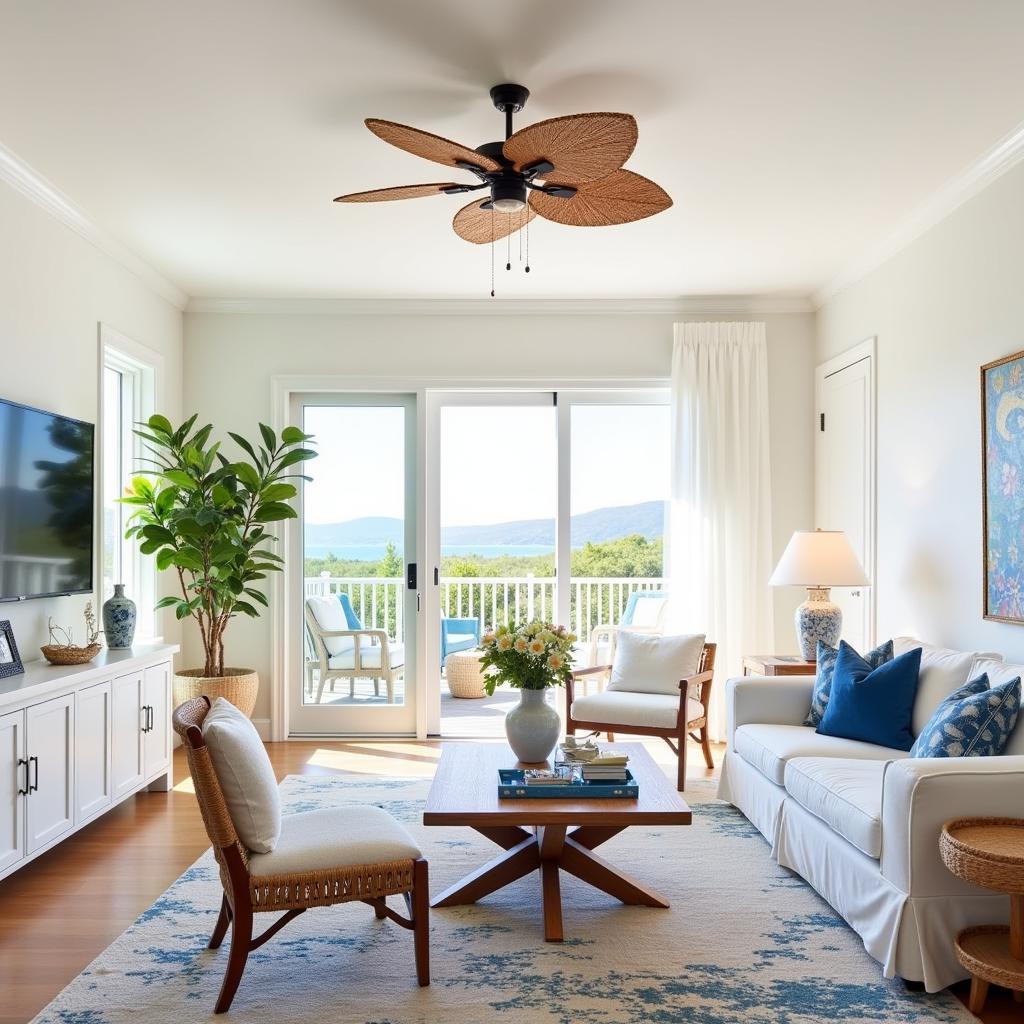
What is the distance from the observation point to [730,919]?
10.8 ft

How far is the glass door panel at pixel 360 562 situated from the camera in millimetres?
6324

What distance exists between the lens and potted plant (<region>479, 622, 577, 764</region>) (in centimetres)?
356

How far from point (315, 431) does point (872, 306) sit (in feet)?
11.3

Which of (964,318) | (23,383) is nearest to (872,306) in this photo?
(964,318)

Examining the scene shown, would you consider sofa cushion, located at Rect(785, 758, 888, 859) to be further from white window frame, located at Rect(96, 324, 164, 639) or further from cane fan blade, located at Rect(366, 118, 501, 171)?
white window frame, located at Rect(96, 324, 164, 639)

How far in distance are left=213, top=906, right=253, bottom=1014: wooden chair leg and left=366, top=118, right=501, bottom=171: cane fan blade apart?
217cm

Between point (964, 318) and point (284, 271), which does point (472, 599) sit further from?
point (964, 318)

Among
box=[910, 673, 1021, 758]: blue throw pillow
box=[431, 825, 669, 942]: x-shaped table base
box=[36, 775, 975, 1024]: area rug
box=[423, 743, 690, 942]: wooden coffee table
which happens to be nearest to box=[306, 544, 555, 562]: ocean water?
box=[423, 743, 690, 942]: wooden coffee table

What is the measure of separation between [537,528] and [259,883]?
167 inches

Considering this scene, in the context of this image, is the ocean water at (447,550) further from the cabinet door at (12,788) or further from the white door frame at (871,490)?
the cabinet door at (12,788)

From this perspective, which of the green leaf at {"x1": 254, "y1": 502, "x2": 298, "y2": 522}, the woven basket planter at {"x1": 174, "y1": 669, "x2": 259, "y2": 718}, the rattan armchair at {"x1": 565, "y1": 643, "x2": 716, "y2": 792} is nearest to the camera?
the rattan armchair at {"x1": 565, "y1": 643, "x2": 716, "y2": 792}

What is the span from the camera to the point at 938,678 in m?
3.77

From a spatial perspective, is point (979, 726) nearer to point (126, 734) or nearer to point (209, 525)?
point (126, 734)

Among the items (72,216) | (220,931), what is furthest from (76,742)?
(72,216)
